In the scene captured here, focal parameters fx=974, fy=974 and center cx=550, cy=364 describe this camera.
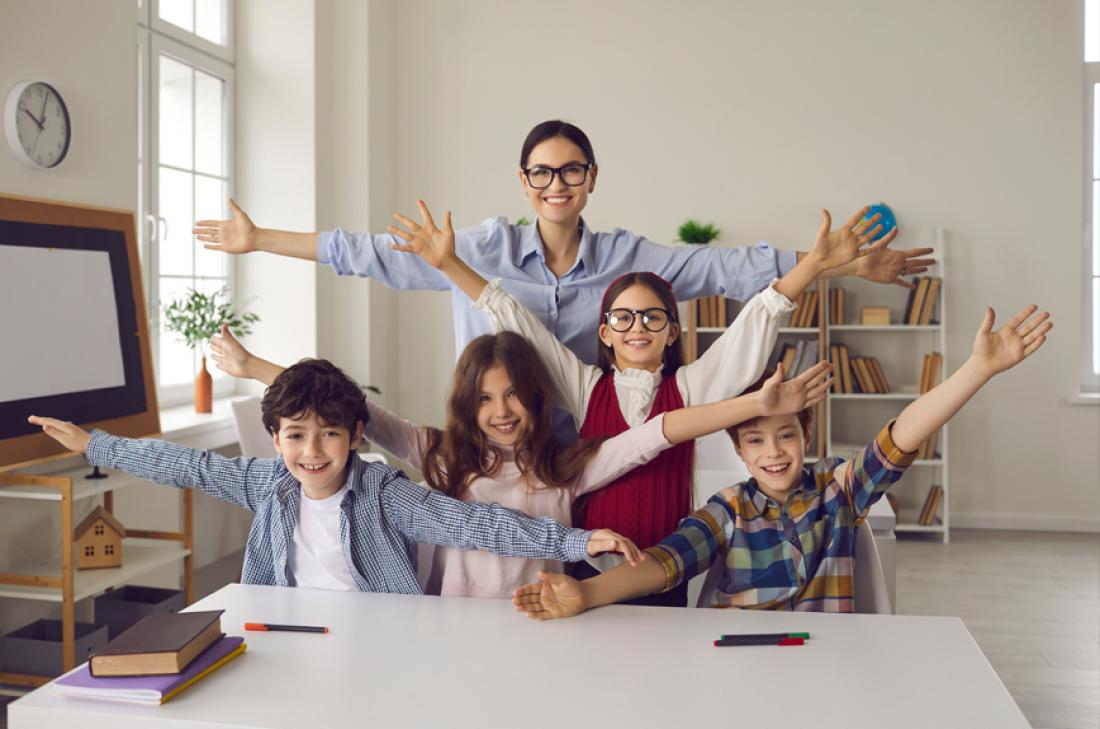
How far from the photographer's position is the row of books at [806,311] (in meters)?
5.21

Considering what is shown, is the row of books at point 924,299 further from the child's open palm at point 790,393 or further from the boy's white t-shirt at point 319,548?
the boy's white t-shirt at point 319,548

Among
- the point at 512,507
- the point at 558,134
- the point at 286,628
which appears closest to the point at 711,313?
the point at 558,134

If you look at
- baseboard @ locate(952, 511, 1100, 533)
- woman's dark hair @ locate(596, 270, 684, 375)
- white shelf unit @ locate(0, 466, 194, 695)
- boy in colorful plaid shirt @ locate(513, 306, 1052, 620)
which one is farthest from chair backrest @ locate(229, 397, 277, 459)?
baseboard @ locate(952, 511, 1100, 533)

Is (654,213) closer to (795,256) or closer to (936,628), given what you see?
(795,256)

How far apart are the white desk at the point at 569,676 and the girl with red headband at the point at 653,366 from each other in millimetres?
352

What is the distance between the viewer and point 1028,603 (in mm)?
4098

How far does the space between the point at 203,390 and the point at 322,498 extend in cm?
273

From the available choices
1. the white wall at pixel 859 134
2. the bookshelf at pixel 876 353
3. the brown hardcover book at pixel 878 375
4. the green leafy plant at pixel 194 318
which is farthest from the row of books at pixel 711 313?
the green leafy plant at pixel 194 318

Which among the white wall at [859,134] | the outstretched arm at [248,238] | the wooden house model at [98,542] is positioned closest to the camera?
the outstretched arm at [248,238]

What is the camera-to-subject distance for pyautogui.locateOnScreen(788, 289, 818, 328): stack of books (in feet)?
17.1

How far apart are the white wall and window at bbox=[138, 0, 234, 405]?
3.34ft

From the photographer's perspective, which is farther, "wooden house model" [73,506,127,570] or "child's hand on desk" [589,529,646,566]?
"wooden house model" [73,506,127,570]

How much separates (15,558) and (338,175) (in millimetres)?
2870

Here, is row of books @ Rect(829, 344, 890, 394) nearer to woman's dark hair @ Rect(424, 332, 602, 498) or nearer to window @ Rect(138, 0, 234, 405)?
window @ Rect(138, 0, 234, 405)
